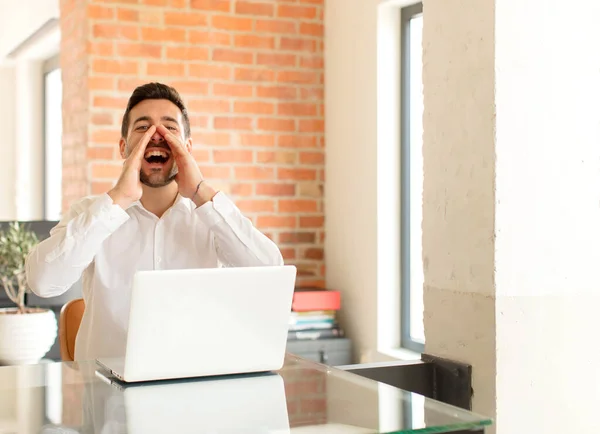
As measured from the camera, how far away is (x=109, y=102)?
3.99 metres

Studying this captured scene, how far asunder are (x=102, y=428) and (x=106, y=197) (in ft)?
3.57

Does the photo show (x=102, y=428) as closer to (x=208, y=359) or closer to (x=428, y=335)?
(x=208, y=359)

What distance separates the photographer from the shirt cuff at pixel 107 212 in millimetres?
2285

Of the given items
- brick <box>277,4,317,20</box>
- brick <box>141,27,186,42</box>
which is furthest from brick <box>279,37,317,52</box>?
brick <box>141,27,186,42</box>

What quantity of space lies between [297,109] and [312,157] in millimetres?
255

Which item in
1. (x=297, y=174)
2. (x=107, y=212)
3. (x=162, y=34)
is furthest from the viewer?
(x=297, y=174)

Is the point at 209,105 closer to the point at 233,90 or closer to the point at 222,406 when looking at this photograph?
the point at 233,90

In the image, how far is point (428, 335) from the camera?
2301 millimetres

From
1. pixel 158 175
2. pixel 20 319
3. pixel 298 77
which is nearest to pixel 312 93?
pixel 298 77

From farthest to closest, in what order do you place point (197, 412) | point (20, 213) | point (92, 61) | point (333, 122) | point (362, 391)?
point (20, 213) → point (333, 122) → point (92, 61) → point (362, 391) → point (197, 412)

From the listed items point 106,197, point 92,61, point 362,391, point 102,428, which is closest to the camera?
point 102,428
